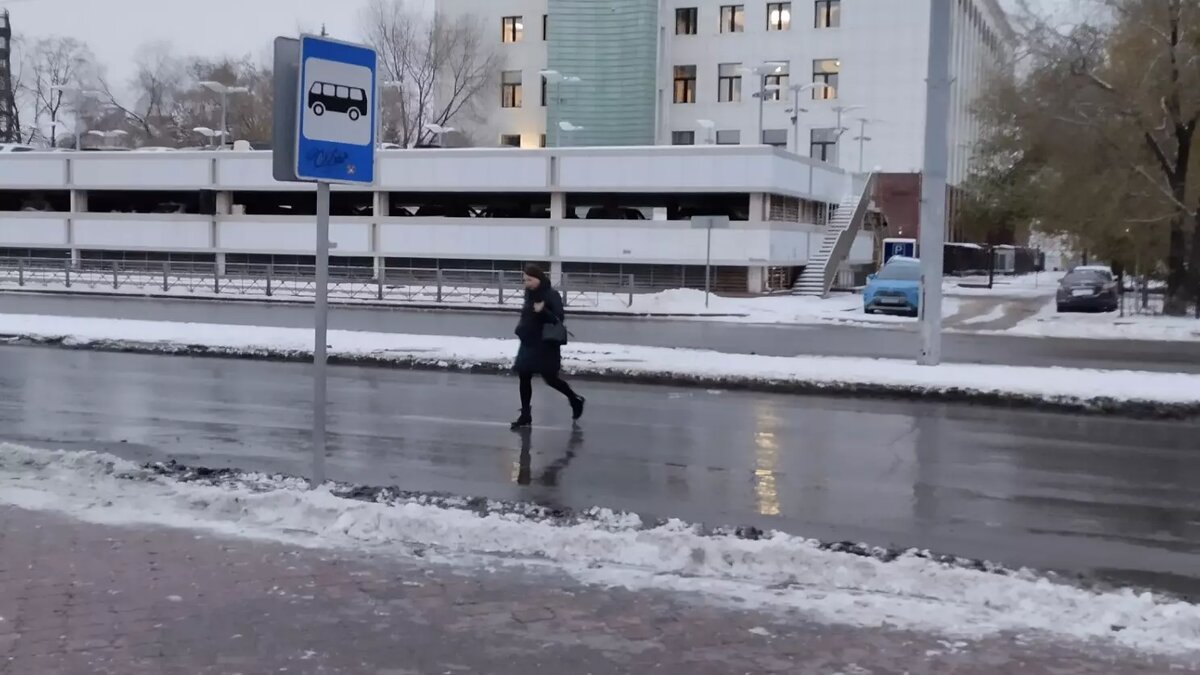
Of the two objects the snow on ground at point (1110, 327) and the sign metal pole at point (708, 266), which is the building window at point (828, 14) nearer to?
the sign metal pole at point (708, 266)

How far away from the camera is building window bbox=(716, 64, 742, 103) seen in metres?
73.4

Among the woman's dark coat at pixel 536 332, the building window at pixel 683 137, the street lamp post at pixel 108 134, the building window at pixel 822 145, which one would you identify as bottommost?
the woman's dark coat at pixel 536 332

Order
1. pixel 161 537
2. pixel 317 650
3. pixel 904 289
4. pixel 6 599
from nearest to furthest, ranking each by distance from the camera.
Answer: pixel 317 650 → pixel 6 599 → pixel 161 537 → pixel 904 289

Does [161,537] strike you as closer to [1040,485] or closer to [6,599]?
[6,599]

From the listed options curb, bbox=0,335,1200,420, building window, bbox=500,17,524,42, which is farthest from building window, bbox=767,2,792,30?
curb, bbox=0,335,1200,420

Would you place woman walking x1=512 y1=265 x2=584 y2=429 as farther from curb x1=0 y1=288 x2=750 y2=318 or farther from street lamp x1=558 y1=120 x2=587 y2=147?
street lamp x1=558 y1=120 x2=587 y2=147

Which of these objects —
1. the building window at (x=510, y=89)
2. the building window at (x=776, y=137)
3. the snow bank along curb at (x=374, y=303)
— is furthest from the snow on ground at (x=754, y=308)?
the building window at (x=510, y=89)

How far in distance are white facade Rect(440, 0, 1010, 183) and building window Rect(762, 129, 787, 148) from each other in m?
0.06

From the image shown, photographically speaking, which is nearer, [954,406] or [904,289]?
[954,406]

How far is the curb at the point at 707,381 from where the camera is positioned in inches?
594

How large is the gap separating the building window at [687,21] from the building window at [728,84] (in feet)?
9.31

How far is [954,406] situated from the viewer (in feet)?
51.5

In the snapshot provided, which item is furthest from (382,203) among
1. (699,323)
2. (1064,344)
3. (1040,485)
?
(1040,485)

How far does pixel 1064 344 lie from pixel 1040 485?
19127mm
